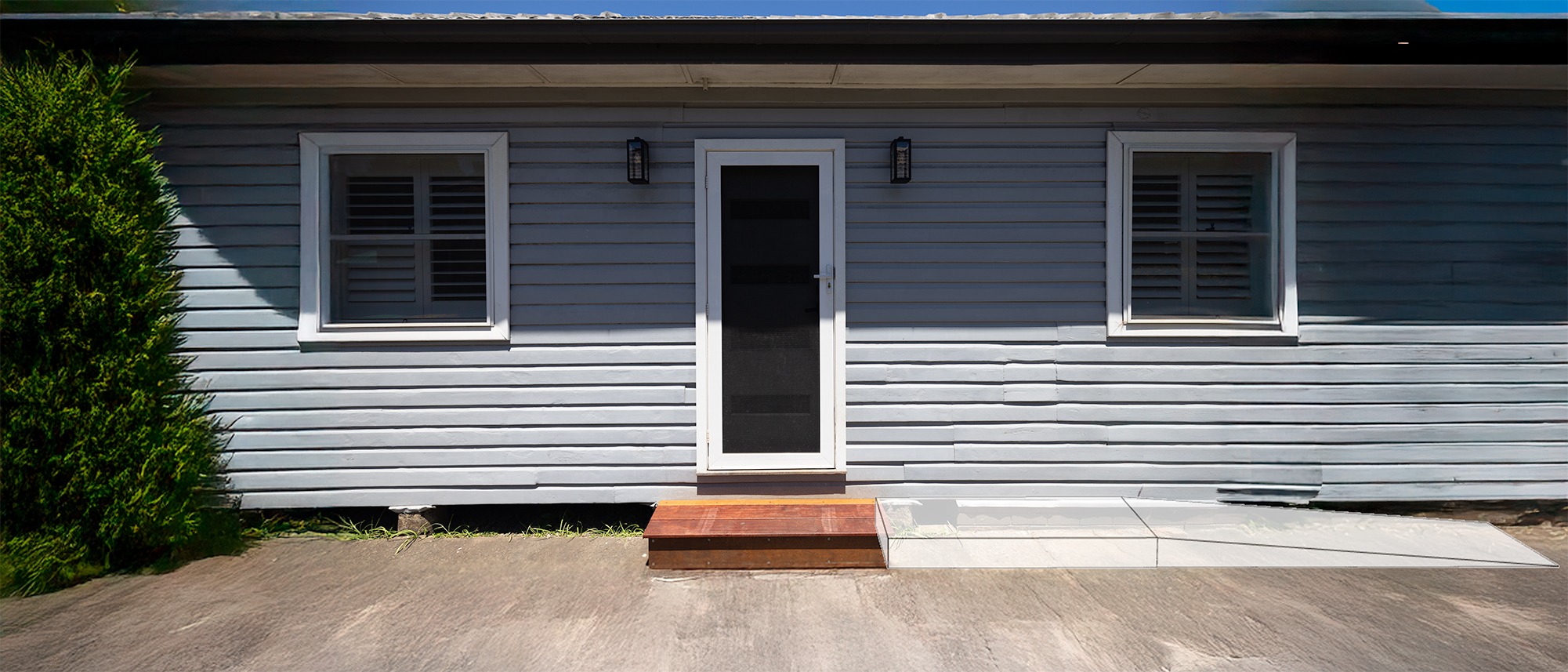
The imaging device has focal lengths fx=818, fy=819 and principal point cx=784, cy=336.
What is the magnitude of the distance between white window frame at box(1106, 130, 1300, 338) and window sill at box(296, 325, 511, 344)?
320 centimetres

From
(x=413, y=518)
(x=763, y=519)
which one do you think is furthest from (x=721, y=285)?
(x=413, y=518)

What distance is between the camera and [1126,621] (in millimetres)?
3217

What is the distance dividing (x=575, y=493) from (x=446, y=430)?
29.8 inches

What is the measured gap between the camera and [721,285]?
4270 millimetres

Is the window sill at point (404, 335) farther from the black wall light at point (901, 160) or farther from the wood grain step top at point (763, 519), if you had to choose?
the black wall light at point (901, 160)

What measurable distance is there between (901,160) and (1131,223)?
4.19 feet

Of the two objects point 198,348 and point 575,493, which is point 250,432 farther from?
point 575,493

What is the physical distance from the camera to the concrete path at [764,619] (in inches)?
115

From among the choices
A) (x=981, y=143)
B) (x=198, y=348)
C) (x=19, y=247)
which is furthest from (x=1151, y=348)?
(x=19, y=247)

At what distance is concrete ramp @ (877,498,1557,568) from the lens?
3.88 meters

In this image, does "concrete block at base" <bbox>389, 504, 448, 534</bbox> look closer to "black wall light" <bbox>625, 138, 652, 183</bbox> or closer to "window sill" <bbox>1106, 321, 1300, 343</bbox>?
"black wall light" <bbox>625, 138, 652, 183</bbox>

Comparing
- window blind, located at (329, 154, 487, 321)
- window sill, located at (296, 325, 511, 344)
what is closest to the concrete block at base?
window sill, located at (296, 325, 511, 344)

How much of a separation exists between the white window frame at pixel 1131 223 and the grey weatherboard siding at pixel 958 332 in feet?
0.24

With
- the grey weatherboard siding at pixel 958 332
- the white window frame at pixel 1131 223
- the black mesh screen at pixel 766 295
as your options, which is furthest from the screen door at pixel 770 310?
the white window frame at pixel 1131 223
